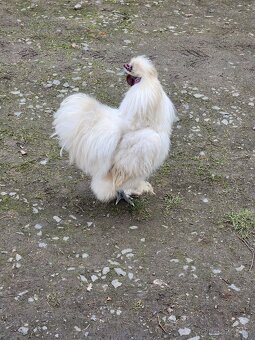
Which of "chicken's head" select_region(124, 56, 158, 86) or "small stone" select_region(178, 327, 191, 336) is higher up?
"chicken's head" select_region(124, 56, 158, 86)

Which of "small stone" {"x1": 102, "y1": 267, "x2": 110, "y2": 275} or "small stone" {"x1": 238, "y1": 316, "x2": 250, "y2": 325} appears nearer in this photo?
"small stone" {"x1": 238, "y1": 316, "x2": 250, "y2": 325}

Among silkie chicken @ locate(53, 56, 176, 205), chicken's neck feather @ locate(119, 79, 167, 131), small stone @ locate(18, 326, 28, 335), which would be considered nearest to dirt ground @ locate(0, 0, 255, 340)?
small stone @ locate(18, 326, 28, 335)

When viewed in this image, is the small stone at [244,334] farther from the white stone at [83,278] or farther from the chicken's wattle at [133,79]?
the chicken's wattle at [133,79]

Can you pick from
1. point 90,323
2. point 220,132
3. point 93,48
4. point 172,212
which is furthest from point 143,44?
point 90,323

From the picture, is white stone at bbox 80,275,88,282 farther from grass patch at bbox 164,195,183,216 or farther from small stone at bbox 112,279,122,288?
grass patch at bbox 164,195,183,216

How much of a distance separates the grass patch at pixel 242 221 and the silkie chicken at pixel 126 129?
33.1 inches

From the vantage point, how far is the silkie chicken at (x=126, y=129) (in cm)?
392

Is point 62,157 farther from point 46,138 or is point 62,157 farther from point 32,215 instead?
point 32,215

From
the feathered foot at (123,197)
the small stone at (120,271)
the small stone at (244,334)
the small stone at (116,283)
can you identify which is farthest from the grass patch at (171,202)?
the small stone at (244,334)

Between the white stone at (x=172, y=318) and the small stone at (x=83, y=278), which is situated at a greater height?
the small stone at (x=83, y=278)

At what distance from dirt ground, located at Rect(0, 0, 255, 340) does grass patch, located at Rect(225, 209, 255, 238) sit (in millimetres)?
17

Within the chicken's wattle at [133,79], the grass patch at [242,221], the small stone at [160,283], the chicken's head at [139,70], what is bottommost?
the small stone at [160,283]

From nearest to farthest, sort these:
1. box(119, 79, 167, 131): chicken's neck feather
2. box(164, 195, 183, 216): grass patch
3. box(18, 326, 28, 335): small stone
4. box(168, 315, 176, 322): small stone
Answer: box(18, 326, 28, 335): small stone < box(168, 315, 176, 322): small stone < box(119, 79, 167, 131): chicken's neck feather < box(164, 195, 183, 216): grass patch

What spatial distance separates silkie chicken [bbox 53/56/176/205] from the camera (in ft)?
12.9
